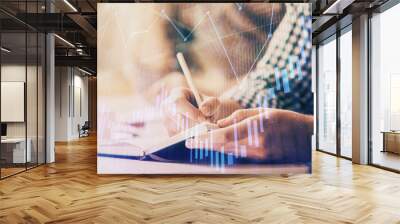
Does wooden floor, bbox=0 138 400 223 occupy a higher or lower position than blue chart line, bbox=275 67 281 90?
lower

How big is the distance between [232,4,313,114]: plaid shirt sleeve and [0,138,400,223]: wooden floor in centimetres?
130

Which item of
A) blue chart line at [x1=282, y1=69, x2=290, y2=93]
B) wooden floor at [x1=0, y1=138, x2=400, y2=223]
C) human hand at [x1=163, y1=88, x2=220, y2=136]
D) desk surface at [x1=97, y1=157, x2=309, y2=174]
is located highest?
blue chart line at [x1=282, y1=69, x2=290, y2=93]

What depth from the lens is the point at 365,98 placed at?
7.42m

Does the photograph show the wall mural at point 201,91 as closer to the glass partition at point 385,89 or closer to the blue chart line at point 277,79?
the blue chart line at point 277,79

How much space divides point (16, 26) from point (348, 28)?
23.2ft

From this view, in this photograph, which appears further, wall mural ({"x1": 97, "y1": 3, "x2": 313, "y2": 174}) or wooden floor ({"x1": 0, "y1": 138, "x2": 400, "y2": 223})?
wall mural ({"x1": 97, "y1": 3, "x2": 313, "y2": 174})

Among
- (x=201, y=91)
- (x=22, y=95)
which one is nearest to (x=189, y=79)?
(x=201, y=91)

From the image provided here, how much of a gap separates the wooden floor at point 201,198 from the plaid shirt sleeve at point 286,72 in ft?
4.27

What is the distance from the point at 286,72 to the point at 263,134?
44.7 inches

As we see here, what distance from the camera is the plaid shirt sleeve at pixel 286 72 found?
5.95 m

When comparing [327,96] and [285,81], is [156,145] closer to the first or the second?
[285,81]

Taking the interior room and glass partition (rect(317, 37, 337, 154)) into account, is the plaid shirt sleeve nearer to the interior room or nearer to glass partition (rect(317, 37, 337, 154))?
the interior room

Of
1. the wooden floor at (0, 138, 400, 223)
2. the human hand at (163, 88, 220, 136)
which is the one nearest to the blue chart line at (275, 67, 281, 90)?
the human hand at (163, 88, 220, 136)

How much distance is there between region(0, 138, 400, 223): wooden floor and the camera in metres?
3.67
